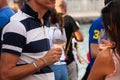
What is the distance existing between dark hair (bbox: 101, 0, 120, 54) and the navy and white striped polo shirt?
62 cm

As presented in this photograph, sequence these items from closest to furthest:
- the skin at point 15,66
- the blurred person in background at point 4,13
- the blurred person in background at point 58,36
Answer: the skin at point 15,66 → the blurred person in background at point 4,13 → the blurred person in background at point 58,36

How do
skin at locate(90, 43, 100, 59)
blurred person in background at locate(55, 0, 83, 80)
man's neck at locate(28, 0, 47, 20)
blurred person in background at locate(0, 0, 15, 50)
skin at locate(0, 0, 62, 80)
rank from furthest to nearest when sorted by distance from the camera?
blurred person in background at locate(55, 0, 83, 80), skin at locate(90, 43, 100, 59), blurred person in background at locate(0, 0, 15, 50), man's neck at locate(28, 0, 47, 20), skin at locate(0, 0, 62, 80)

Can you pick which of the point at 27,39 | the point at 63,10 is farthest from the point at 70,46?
the point at 27,39

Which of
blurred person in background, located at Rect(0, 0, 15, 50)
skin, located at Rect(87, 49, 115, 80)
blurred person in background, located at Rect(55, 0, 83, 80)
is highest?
blurred person in background, located at Rect(0, 0, 15, 50)

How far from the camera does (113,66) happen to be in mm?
2084

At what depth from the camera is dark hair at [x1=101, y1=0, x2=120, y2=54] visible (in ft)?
6.79

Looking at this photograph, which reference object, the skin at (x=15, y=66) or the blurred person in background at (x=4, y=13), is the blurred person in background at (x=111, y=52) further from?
the blurred person in background at (x=4, y=13)

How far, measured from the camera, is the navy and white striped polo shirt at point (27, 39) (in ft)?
8.29

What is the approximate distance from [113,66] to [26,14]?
0.81 meters

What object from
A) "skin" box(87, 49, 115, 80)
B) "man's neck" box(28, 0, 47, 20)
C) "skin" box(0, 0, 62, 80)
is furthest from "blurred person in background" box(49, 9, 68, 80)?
"skin" box(87, 49, 115, 80)

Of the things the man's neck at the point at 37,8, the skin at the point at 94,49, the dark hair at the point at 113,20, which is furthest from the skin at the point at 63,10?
the dark hair at the point at 113,20

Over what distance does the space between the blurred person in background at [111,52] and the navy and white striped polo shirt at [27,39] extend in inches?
23.5

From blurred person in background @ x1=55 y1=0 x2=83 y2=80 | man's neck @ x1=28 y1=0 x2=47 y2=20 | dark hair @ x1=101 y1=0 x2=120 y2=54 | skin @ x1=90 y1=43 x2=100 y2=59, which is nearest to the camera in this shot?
dark hair @ x1=101 y1=0 x2=120 y2=54

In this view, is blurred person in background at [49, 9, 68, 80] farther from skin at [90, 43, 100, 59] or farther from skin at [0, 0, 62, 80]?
skin at [0, 0, 62, 80]
